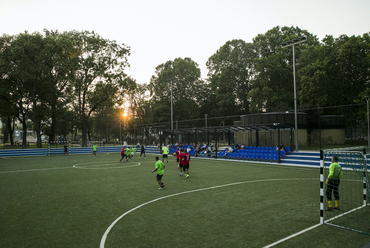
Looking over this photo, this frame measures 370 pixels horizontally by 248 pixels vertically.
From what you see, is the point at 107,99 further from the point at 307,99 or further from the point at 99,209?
the point at 99,209

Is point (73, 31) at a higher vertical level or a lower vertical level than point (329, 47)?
higher

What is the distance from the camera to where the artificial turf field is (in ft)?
19.5

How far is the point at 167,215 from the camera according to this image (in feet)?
25.8

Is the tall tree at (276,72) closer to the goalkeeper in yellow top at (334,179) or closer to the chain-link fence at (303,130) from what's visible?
the chain-link fence at (303,130)

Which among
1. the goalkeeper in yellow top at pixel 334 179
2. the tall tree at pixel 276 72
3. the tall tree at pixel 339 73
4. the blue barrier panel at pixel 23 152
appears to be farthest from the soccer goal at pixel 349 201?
the blue barrier panel at pixel 23 152

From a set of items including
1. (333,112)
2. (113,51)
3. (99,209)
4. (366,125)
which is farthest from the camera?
(113,51)

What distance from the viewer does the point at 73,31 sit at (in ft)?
137

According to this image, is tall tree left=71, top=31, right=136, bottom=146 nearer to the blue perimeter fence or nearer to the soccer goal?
the blue perimeter fence

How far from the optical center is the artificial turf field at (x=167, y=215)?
5.93 m

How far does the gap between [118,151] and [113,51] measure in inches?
722

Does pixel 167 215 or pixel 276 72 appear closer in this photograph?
pixel 167 215

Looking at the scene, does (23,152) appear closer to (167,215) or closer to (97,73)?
(97,73)

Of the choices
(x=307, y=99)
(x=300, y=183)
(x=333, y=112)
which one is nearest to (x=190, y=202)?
(x=300, y=183)

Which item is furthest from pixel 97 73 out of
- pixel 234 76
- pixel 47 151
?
pixel 234 76
